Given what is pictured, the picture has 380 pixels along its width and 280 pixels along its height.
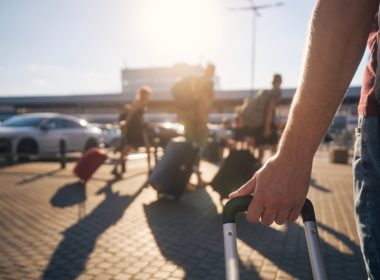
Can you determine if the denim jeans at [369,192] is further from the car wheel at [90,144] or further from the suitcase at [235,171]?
the car wheel at [90,144]

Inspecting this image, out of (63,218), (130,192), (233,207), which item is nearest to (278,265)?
(233,207)

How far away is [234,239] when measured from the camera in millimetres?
1135

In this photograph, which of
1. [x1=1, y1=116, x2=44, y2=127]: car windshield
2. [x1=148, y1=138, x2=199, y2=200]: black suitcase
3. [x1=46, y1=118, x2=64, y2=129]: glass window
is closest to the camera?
[x1=148, y1=138, x2=199, y2=200]: black suitcase

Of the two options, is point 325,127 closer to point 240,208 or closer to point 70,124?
point 240,208

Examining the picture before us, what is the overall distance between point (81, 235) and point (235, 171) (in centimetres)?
206

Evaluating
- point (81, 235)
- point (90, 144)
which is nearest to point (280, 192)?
point (81, 235)

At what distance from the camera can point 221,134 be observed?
23266 mm

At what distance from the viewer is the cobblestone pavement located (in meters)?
3.26

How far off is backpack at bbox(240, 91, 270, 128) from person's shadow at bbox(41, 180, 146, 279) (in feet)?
9.07

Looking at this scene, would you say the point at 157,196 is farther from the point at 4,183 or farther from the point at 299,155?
the point at 299,155

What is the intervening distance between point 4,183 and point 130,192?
8.95ft

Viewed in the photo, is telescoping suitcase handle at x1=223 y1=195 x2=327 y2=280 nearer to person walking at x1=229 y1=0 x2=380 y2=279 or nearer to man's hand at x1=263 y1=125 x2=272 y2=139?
person walking at x1=229 y1=0 x2=380 y2=279

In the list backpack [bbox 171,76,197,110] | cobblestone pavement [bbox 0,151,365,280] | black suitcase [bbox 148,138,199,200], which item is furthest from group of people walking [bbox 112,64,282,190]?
cobblestone pavement [bbox 0,151,365,280]

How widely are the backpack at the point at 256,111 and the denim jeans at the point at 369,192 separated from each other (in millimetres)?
6615
